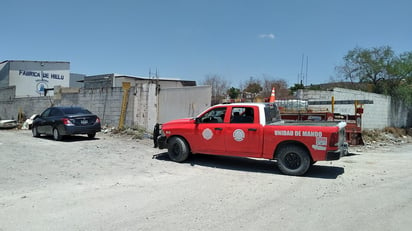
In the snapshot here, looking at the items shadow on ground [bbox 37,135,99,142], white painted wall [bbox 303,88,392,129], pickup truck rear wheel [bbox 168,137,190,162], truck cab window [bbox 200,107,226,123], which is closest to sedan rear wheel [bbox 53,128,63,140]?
shadow on ground [bbox 37,135,99,142]

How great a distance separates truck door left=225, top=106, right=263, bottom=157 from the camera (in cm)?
811

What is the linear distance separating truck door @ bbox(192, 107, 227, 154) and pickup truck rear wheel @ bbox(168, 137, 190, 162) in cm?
26

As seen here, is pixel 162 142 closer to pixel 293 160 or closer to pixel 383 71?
pixel 293 160

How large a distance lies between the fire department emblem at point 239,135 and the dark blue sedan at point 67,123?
788cm

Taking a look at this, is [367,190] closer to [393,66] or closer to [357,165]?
[357,165]

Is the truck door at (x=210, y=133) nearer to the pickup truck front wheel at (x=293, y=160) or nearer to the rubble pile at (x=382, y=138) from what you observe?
the pickup truck front wheel at (x=293, y=160)

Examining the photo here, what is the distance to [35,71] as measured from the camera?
34906 mm

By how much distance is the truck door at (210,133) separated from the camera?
8.61 m

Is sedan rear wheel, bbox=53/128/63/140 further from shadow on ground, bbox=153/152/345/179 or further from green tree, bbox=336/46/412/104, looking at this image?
green tree, bbox=336/46/412/104

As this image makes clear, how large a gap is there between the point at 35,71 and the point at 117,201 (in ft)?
114

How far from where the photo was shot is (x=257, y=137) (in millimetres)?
8078

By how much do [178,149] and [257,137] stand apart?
8.05ft

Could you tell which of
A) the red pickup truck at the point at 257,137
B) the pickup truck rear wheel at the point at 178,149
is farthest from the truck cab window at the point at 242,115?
the pickup truck rear wheel at the point at 178,149

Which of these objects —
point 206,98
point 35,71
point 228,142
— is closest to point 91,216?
point 228,142
